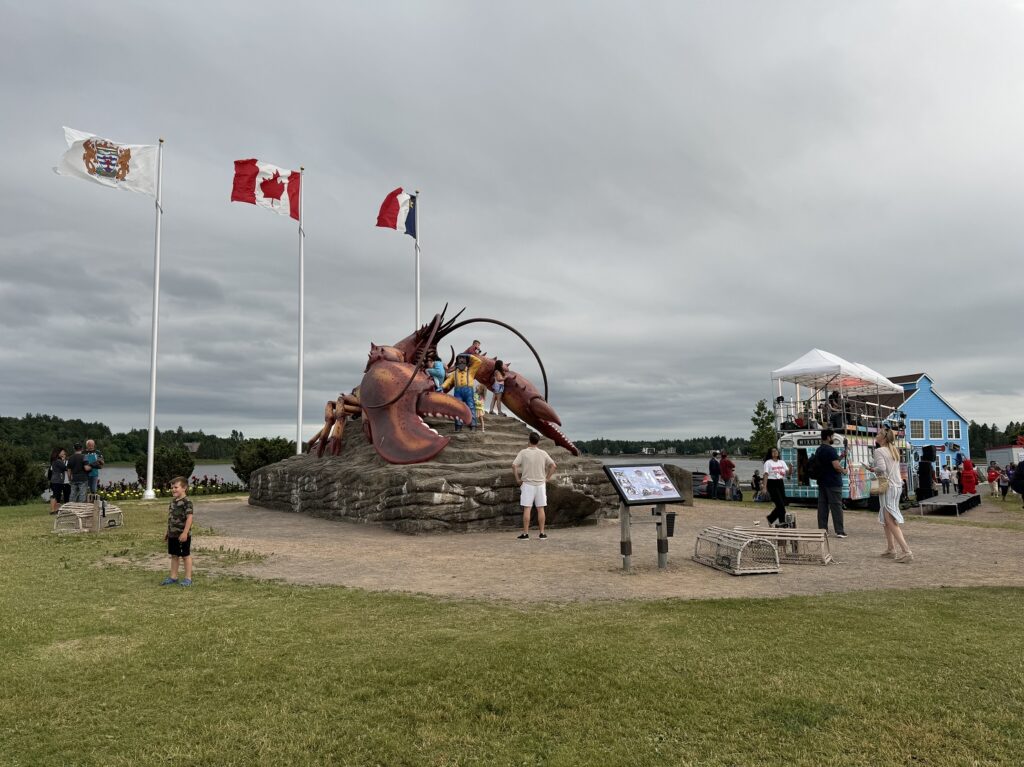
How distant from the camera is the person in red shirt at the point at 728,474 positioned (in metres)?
21.9

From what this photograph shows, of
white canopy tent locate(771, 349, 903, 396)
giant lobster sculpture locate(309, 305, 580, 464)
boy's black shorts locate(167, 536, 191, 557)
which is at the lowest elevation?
boy's black shorts locate(167, 536, 191, 557)

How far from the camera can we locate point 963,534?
11.4 meters

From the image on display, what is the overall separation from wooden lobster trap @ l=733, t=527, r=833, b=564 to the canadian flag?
61.3 ft

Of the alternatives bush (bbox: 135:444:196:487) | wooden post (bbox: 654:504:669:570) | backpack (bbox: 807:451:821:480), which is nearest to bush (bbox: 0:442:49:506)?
bush (bbox: 135:444:196:487)

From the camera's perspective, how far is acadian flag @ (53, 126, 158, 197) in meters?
18.2

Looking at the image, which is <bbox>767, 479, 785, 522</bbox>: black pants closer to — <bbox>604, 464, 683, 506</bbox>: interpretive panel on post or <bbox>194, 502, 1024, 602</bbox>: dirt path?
<bbox>194, 502, 1024, 602</bbox>: dirt path

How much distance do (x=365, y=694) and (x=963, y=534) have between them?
1157 centimetres

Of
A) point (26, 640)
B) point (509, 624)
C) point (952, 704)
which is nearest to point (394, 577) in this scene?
point (509, 624)

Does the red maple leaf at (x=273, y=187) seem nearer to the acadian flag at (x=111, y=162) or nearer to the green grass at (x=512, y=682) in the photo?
the acadian flag at (x=111, y=162)

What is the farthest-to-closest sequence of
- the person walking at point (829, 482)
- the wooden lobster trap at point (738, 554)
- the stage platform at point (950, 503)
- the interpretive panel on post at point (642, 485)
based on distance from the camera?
the stage platform at point (950, 503), the person walking at point (829, 482), the interpretive panel on post at point (642, 485), the wooden lobster trap at point (738, 554)

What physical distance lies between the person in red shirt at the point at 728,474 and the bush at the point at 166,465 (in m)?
19.5

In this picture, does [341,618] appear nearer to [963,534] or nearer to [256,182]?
[963,534]

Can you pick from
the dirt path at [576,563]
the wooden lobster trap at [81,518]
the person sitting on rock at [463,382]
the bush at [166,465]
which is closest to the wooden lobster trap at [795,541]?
the dirt path at [576,563]

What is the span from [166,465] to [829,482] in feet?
76.9
